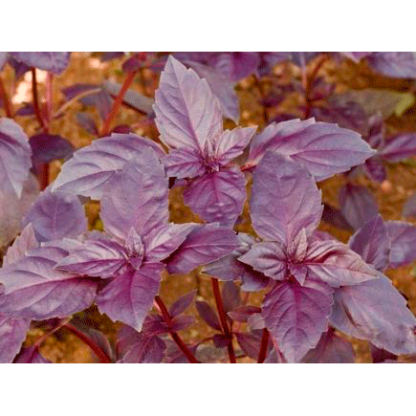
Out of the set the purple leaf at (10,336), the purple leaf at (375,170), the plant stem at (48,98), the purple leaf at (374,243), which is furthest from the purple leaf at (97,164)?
the purple leaf at (375,170)

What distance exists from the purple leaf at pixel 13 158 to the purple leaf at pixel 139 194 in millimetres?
345

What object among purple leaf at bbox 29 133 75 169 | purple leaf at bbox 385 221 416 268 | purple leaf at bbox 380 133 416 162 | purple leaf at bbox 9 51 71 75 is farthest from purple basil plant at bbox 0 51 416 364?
purple leaf at bbox 380 133 416 162

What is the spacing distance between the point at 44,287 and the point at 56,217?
0.21 m

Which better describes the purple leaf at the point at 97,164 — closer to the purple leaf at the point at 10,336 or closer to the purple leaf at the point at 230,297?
the purple leaf at the point at 10,336

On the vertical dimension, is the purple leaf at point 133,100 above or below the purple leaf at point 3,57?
below

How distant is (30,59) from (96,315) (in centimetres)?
83

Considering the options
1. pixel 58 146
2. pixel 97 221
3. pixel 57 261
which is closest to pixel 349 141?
pixel 57 261

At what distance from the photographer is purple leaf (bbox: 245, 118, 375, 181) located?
104 centimetres

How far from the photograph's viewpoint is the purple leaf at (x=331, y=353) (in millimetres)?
1219

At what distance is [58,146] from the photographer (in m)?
1.71

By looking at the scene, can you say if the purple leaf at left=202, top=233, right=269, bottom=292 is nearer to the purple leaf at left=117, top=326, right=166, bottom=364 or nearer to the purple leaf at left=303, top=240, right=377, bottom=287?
the purple leaf at left=303, top=240, right=377, bottom=287

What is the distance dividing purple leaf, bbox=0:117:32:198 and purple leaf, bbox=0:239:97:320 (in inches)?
12.7

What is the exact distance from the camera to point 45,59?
55.2 inches
